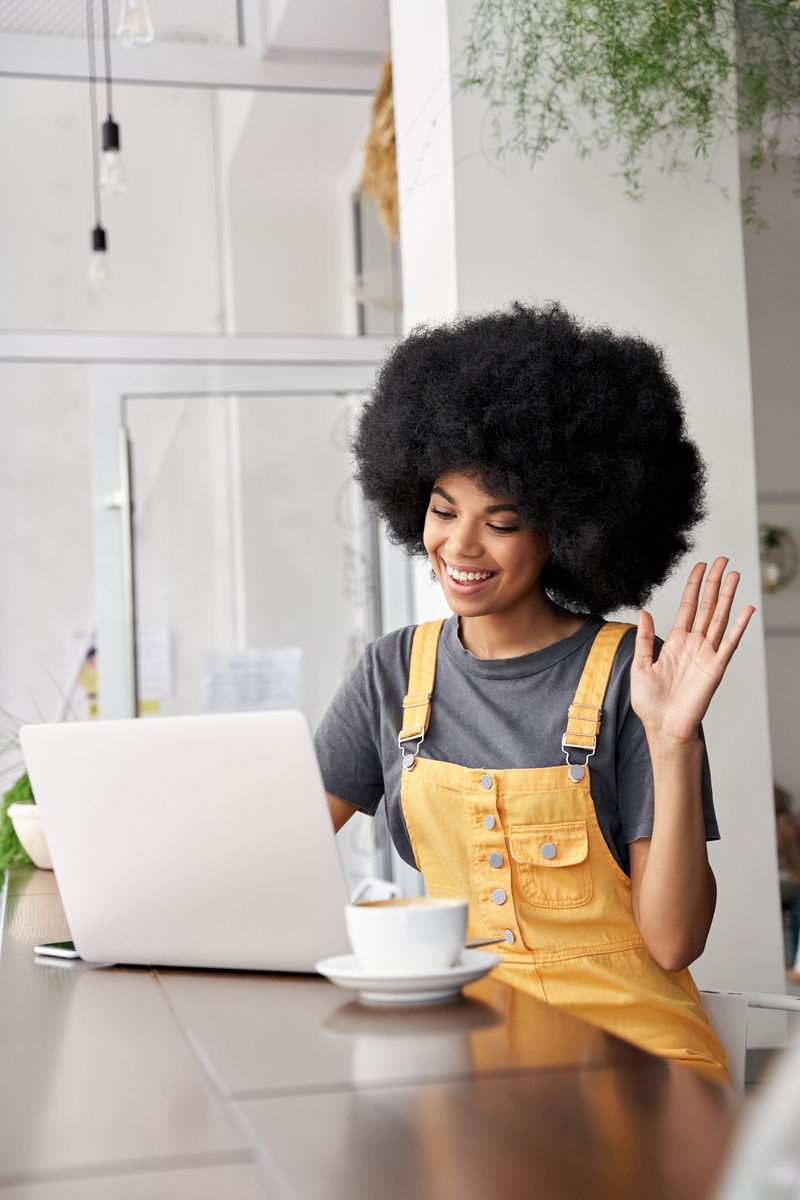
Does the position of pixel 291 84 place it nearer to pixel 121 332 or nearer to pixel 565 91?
pixel 121 332

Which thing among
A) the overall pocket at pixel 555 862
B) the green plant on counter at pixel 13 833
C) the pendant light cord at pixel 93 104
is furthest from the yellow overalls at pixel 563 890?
the pendant light cord at pixel 93 104

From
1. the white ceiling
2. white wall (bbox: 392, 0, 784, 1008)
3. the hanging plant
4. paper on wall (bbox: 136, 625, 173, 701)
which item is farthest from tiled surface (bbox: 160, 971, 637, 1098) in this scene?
the white ceiling

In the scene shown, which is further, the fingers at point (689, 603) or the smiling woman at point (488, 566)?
the smiling woman at point (488, 566)

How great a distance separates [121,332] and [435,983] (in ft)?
11.3

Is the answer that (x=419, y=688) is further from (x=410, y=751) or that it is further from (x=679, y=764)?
(x=679, y=764)

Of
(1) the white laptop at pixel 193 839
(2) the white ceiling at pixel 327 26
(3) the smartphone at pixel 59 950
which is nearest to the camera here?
(1) the white laptop at pixel 193 839

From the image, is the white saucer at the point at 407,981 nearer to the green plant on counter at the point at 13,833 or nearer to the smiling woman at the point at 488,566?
the smiling woman at the point at 488,566

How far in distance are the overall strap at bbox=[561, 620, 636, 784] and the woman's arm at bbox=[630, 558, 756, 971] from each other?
3.0 inches

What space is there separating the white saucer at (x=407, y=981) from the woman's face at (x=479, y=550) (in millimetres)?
660

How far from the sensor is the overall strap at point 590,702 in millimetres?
1454

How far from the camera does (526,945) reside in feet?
4.71

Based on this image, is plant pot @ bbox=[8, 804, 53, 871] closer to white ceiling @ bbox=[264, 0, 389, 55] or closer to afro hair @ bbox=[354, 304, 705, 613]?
afro hair @ bbox=[354, 304, 705, 613]

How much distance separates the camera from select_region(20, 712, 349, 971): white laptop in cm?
101

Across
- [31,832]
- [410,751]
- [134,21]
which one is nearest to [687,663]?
[410,751]
